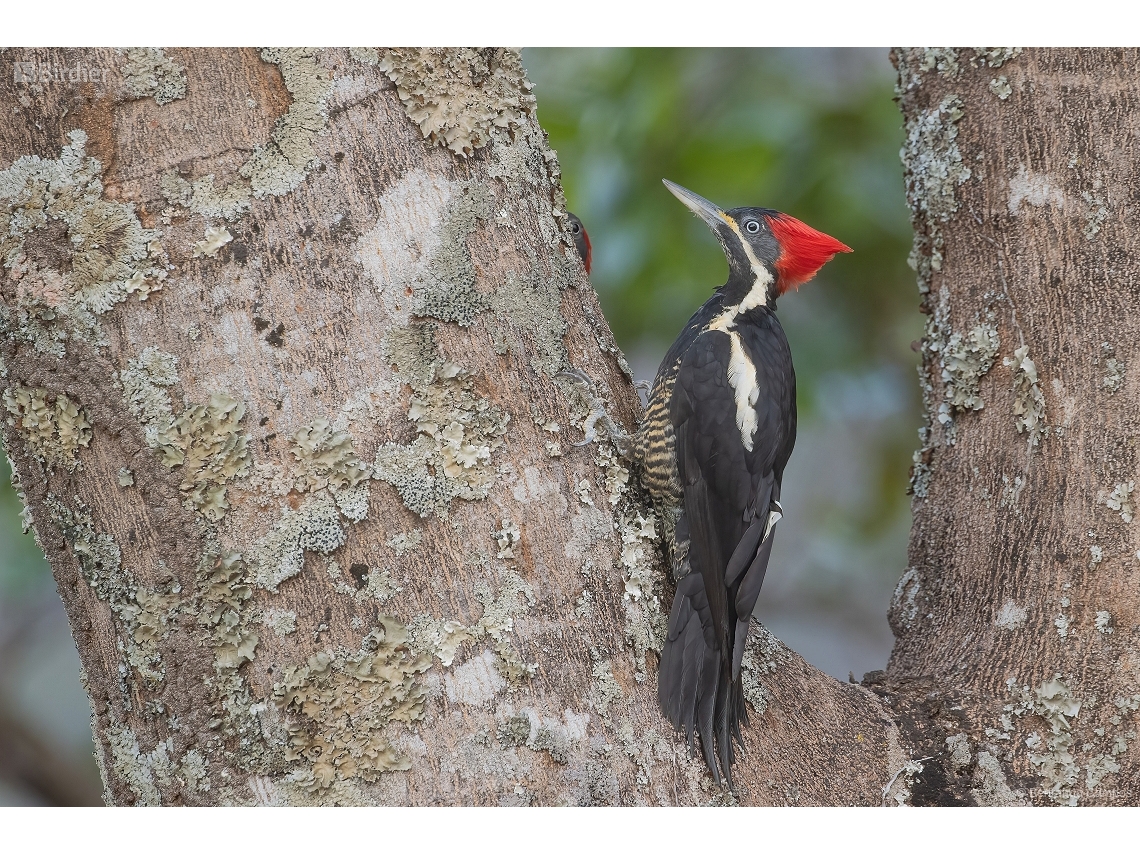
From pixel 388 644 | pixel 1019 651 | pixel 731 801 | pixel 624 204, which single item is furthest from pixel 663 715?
pixel 624 204

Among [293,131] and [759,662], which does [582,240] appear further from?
[759,662]

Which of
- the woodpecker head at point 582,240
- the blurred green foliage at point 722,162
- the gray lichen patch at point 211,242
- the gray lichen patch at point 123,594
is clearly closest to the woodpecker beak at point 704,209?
the blurred green foliage at point 722,162

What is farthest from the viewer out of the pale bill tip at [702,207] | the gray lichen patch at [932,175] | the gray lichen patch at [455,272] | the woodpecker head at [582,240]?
the woodpecker head at [582,240]

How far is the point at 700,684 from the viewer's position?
5.84ft

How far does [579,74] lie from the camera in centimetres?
322

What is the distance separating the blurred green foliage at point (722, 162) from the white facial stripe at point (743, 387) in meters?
0.63

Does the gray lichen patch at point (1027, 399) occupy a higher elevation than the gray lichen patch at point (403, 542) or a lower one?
higher

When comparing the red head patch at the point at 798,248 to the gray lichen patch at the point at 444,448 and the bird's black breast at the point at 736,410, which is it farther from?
the gray lichen patch at the point at 444,448

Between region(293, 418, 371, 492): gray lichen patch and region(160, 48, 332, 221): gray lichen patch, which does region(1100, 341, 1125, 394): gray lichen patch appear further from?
region(160, 48, 332, 221): gray lichen patch

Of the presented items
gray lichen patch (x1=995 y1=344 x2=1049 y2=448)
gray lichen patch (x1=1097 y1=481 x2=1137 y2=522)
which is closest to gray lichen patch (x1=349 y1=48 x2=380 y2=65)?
gray lichen patch (x1=995 y1=344 x2=1049 y2=448)

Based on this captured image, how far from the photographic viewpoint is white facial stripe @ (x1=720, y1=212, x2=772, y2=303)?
2.67 meters

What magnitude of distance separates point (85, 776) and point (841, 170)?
3.31m

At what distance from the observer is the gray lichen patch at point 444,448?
66.1 inches

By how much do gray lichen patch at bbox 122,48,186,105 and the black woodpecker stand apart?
3.51 feet
